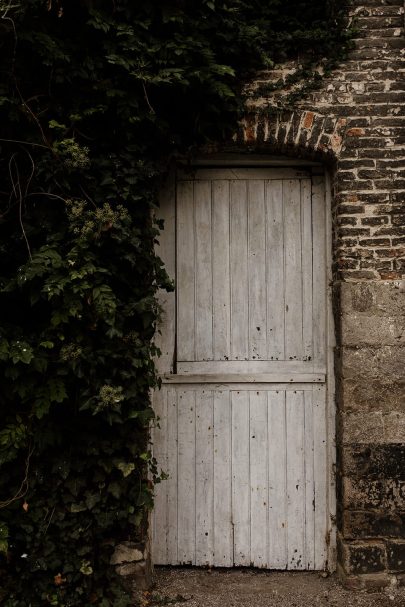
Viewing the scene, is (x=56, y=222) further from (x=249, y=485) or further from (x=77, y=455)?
(x=249, y=485)

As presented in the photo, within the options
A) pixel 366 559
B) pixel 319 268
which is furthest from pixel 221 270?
pixel 366 559

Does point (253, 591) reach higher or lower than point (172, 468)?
lower

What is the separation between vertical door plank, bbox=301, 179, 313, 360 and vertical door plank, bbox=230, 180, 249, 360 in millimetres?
446

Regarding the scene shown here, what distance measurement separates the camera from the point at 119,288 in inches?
150

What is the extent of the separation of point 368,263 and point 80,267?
79.9 inches

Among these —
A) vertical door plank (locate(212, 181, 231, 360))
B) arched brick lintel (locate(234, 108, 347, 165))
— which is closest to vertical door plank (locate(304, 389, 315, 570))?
vertical door plank (locate(212, 181, 231, 360))

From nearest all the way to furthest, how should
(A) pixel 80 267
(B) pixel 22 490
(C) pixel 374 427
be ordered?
(A) pixel 80 267 < (B) pixel 22 490 < (C) pixel 374 427

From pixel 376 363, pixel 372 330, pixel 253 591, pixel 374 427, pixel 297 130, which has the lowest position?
pixel 253 591

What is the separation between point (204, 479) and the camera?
4.30 m

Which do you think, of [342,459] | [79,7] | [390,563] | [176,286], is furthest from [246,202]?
[390,563]

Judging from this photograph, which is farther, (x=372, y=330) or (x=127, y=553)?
(x=372, y=330)

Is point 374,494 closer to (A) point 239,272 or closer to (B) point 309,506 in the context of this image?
(B) point 309,506

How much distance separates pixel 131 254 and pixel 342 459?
2.10 meters

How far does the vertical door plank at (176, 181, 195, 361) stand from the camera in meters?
4.34
